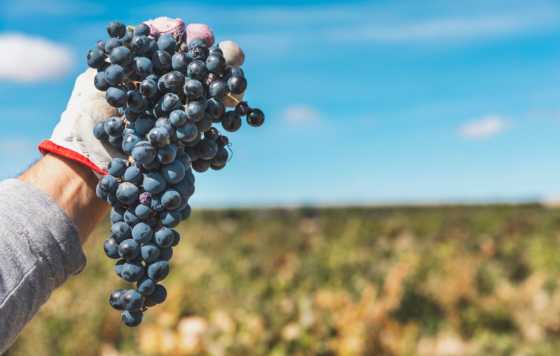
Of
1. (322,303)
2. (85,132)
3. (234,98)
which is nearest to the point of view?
(234,98)

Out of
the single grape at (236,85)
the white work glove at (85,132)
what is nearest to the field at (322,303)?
the white work glove at (85,132)

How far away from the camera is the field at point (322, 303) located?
16.4ft

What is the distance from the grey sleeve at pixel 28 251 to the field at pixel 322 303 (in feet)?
9.20

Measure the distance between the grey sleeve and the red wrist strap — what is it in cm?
13

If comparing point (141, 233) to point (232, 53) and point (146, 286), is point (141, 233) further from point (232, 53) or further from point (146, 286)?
point (232, 53)

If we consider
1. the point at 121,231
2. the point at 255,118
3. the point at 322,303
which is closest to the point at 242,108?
the point at 255,118

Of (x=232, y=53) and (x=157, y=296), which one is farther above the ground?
(x=232, y=53)

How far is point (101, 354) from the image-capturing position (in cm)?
561

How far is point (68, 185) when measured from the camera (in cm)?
206

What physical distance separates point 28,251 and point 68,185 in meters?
0.24

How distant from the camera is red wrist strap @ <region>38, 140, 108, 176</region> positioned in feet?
6.55

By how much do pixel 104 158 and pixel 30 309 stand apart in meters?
0.48

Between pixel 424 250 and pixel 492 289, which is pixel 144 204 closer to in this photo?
pixel 492 289

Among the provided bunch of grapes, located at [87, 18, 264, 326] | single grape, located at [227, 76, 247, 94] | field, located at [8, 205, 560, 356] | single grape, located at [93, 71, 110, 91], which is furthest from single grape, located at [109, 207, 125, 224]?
field, located at [8, 205, 560, 356]
